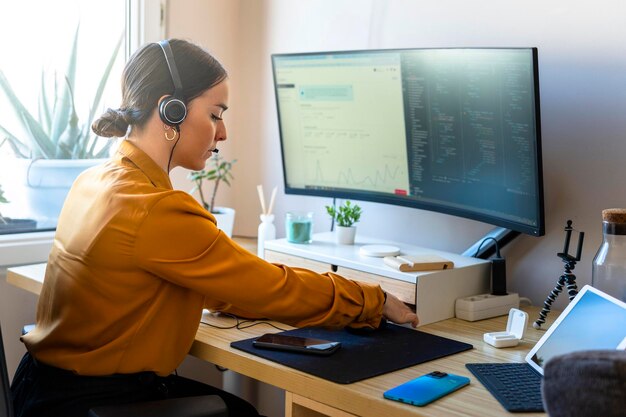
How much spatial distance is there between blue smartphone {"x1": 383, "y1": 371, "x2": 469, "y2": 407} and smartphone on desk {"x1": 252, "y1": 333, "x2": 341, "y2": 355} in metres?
0.21

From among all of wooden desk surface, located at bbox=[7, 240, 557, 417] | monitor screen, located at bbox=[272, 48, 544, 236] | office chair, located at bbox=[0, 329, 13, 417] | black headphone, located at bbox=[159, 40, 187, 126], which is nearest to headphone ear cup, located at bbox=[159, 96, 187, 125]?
black headphone, located at bbox=[159, 40, 187, 126]

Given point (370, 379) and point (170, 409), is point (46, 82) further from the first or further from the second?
point (370, 379)

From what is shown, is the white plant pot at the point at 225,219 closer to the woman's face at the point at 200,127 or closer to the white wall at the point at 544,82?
the white wall at the point at 544,82

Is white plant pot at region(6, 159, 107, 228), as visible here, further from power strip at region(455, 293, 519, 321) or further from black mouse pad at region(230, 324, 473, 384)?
power strip at region(455, 293, 519, 321)

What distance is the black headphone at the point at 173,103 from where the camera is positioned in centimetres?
158

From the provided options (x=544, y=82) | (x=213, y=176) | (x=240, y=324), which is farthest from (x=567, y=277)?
(x=213, y=176)

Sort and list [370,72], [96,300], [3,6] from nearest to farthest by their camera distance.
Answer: [96,300], [370,72], [3,6]

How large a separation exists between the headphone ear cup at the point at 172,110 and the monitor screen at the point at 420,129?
0.65 m

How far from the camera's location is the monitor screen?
5.80 feet

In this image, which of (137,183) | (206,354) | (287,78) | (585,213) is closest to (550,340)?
(585,213)

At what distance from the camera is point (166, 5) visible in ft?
8.46

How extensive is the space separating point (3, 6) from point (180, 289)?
1204 millimetres

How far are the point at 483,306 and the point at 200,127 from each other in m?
0.77

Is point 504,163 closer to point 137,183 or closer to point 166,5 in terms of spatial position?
point 137,183
